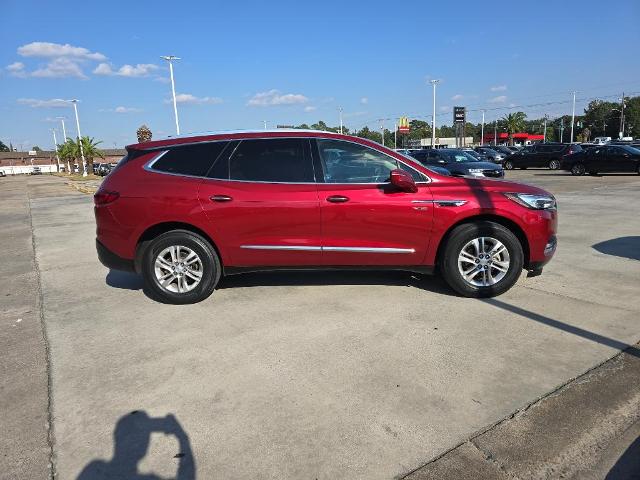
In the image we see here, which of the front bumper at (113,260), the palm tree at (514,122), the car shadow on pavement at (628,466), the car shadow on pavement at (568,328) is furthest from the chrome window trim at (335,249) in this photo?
the palm tree at (514,122)

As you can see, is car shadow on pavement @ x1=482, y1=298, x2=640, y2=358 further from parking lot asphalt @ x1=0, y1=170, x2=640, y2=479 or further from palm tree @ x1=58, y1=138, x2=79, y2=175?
palm tree @ x1=58, y1=138, x2=79, y2=175

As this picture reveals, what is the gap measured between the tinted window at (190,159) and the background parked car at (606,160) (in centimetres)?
2243

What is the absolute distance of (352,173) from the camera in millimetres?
4762

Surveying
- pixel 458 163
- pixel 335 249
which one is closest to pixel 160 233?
pixel 335 249

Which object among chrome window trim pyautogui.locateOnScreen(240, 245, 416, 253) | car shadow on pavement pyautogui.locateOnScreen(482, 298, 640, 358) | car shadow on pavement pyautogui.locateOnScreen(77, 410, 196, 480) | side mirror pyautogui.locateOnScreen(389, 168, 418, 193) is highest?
side mirror pyautogui.locateOnScreen(389, 168, 418, 193)

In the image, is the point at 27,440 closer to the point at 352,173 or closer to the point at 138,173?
the point at 138,173

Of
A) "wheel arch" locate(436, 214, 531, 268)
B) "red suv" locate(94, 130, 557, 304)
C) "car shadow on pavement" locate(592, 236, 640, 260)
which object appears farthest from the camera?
"car shadow on pavement" locate(592, 236, 640, 260)

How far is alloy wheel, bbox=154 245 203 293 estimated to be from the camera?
4809 mm

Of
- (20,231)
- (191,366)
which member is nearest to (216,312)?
(191,366)

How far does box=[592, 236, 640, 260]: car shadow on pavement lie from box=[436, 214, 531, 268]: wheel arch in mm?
2530

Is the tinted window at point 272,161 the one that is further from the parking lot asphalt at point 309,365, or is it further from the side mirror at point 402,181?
the parking lot asphalt at point 309,365

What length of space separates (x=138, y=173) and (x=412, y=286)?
3.21 meters

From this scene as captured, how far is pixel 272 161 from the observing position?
15.8 ft

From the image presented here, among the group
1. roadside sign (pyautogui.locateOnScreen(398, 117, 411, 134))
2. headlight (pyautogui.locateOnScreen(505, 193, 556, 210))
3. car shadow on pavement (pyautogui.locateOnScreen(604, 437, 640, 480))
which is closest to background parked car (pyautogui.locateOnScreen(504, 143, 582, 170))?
headlight (pyautogui.locateOnScreen(505, 193, 556, 210))
